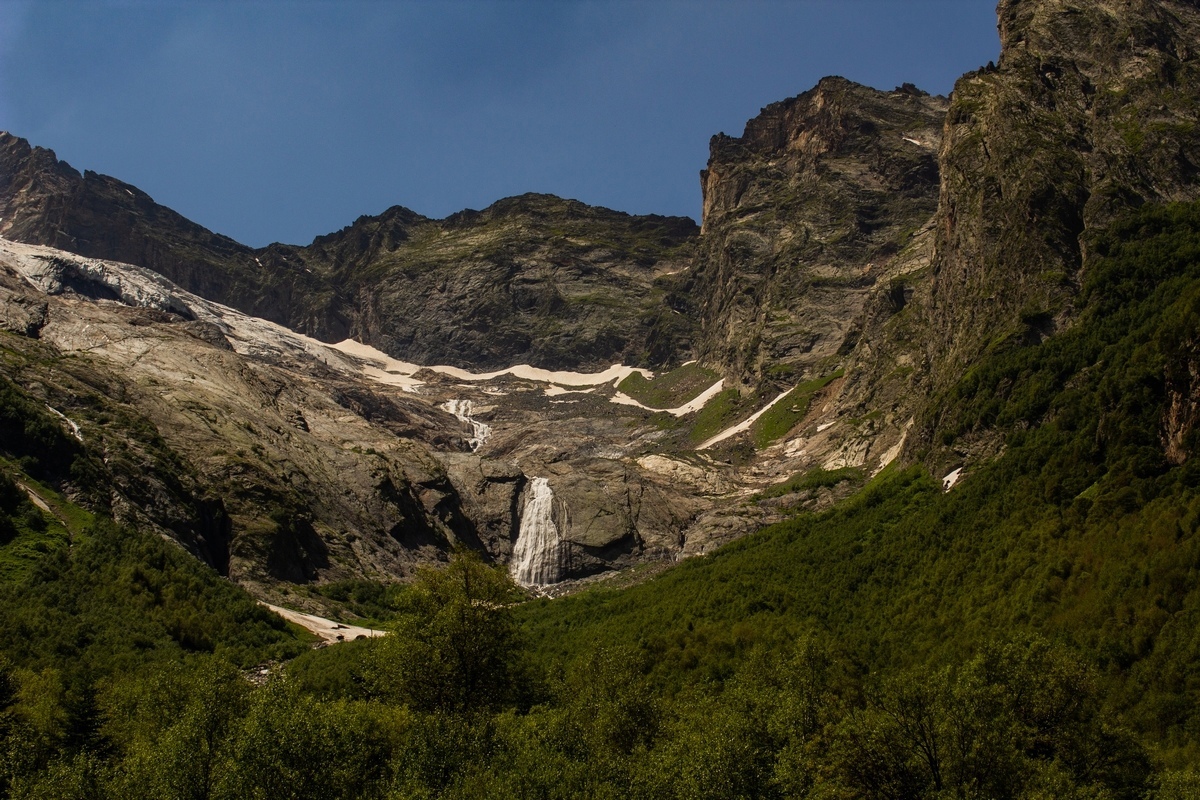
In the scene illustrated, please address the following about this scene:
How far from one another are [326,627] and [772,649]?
4249 cm

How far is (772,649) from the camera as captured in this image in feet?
199

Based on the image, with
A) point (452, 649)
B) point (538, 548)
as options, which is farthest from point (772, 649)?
point (538, 548)

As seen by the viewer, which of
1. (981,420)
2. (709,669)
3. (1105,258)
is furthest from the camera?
(1105,258)

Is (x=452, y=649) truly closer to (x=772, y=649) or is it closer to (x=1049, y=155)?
(x=772, y=649)

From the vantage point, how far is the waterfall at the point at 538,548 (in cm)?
12731

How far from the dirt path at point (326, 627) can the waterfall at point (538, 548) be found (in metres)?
41.5

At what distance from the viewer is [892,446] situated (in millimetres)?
111812

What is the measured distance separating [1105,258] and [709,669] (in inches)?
2257

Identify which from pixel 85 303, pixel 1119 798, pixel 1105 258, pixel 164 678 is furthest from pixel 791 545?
pixel 85 303

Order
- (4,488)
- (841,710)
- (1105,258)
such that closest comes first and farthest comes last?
(841,710) < (4,488) < (1105,258)

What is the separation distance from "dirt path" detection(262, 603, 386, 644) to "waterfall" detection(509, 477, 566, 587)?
136 feet

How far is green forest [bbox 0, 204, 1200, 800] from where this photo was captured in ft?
126

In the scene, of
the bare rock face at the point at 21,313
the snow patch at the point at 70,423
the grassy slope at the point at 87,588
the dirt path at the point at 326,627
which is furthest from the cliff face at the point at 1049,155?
the bare rock face at the point at 21,313

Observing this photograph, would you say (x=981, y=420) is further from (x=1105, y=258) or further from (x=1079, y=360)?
(x=1105, y=258)
